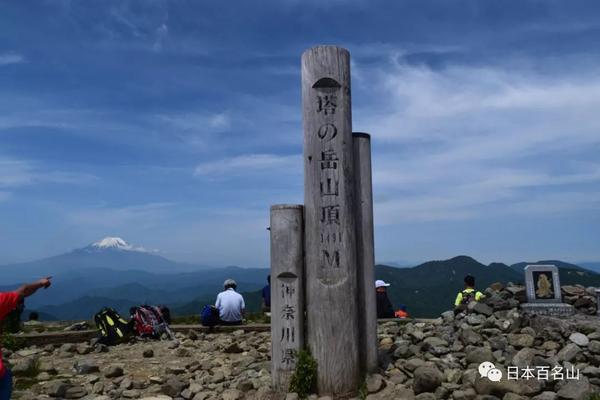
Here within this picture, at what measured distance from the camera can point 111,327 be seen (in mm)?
11945

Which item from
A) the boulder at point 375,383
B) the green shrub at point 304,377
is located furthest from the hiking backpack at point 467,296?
the green shrub at point 304,377

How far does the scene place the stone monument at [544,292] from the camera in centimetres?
982

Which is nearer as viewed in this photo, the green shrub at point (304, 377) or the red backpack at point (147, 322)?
the green shrub at point (304, 377)

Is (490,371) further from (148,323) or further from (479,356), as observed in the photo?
(148,323)

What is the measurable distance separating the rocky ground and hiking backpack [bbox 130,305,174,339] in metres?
1.29

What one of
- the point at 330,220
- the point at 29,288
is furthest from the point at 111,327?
the point at 330,220

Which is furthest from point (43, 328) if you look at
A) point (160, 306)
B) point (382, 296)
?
point (382, 296)

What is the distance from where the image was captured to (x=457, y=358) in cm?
783

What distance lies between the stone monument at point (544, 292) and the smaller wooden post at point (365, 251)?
388 centimetres

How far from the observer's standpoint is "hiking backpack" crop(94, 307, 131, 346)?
11.8 meters

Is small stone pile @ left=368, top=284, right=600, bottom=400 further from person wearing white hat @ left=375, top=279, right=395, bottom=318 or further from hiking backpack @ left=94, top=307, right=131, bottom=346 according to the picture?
hiking backpack @ left=94, top=307, right=131, bottom=346

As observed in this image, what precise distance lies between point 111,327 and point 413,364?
7.55 meters

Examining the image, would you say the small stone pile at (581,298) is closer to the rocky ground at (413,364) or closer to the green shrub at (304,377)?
the rocky ground at (413,364)

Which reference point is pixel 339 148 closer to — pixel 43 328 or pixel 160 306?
pixel 160 306
